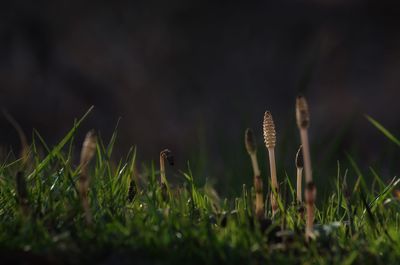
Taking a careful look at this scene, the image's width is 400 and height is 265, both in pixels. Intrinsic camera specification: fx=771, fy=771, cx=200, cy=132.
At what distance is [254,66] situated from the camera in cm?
653

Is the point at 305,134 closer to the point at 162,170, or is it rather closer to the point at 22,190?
the point at 162,170

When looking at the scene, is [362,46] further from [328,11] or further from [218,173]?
[218,173]

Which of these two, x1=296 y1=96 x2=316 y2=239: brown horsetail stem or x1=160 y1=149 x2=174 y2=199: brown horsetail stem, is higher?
x1=296 y1=96 x2=316 y2=239: brown horsetail stem

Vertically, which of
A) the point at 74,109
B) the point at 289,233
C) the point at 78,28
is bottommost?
the point at 74,109

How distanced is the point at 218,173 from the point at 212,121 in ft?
3.25

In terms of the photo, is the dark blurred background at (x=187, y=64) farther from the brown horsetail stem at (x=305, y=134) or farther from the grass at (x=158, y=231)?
the brown horsetail stem at (x=305, y=134)

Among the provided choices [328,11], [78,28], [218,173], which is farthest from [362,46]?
[78,28]

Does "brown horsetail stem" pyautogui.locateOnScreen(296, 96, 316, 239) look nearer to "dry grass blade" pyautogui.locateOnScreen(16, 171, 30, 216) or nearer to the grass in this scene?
the grass

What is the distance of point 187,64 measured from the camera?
6.57 meters

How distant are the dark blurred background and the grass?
3859mm

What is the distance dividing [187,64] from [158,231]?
189 inches

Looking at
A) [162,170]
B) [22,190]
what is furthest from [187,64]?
[22,190]

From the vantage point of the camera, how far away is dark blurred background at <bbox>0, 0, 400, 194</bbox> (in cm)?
626

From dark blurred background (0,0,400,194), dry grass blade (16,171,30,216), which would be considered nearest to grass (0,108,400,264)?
dry grass blade (16,171,30,216)
